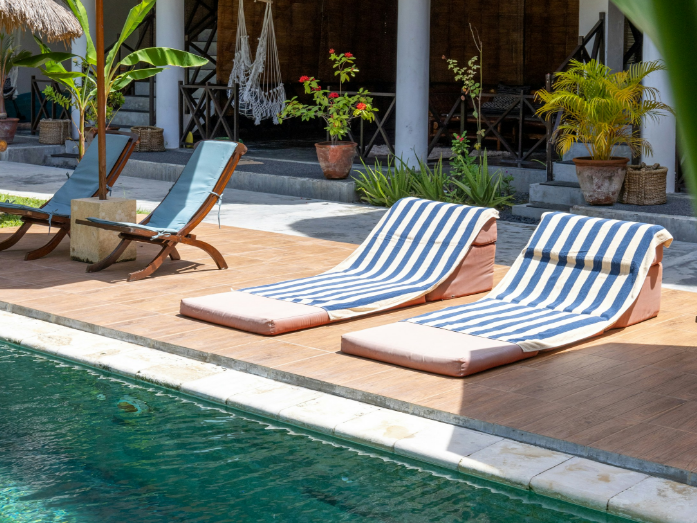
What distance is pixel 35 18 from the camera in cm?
1008

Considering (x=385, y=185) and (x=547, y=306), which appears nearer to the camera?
(x=547, y=306)

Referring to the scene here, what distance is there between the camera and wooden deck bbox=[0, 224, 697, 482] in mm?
3562

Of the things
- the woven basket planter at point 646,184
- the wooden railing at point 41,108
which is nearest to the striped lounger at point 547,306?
the woven basket planter at point 646,184

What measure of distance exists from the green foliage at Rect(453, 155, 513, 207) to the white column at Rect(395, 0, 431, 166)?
1626 millimetres

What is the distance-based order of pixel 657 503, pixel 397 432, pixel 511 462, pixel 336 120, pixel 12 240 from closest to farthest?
1. pixel 657 503
2. pixel 511 462
3. pixel 397 432
4. pixel 12 240
5. pixel 336 120

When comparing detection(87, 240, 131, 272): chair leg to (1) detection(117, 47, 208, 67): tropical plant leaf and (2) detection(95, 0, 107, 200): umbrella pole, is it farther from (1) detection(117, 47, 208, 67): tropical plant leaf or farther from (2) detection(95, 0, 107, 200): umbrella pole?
(1) detection(117, 47, 208, 67): tropical plant leaf

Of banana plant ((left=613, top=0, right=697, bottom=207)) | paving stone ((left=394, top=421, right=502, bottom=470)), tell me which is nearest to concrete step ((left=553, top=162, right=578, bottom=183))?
paving stone ((left=394, top=421, right=502, bottom=470))

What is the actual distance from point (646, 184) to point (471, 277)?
3.62m

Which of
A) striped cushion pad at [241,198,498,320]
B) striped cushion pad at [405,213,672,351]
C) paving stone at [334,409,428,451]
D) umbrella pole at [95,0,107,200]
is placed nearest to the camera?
paving stone at [334,409,428,451]

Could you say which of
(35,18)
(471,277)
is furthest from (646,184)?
(35,18)

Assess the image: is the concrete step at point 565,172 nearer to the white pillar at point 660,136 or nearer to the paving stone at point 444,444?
the white pillar at point 660,136

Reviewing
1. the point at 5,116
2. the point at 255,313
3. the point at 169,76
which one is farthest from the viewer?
the point at 5,116

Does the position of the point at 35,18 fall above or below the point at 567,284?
above

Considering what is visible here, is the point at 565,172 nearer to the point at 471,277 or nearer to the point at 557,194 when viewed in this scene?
the point at 557,194
